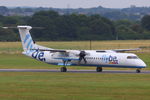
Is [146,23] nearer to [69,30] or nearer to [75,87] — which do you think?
[69,30]

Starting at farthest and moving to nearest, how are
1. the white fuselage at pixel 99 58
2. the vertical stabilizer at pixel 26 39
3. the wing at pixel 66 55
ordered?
the vertical stabilizer at pixel 26 39, the wing at pixel 66 55, the white fuselage at pixel 99 58

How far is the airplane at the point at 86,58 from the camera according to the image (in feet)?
178

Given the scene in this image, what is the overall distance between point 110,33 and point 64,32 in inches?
471

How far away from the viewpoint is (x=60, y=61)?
5700 centimetres

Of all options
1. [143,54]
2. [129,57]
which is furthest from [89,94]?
[143,54]

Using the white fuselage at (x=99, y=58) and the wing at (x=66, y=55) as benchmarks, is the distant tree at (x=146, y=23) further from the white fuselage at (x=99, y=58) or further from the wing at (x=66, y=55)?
the wing at (x=66, y=55)

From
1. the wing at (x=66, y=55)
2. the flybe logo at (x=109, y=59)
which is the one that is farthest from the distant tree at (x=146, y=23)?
the flybe logo at (x=109, y=59)

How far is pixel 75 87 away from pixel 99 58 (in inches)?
636

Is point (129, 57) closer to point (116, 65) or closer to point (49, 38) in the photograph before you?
point (116, 65)

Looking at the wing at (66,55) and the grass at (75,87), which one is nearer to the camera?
the grass at (75,87)

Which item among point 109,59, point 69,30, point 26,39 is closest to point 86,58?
point 109,59

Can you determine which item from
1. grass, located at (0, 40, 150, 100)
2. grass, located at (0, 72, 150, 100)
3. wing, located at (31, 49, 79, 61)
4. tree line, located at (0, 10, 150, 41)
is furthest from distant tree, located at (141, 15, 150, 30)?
grass, located at (0, 72, 150, 100)

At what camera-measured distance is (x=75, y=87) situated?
39375 mm

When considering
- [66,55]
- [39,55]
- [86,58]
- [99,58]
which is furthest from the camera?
[39,55]
